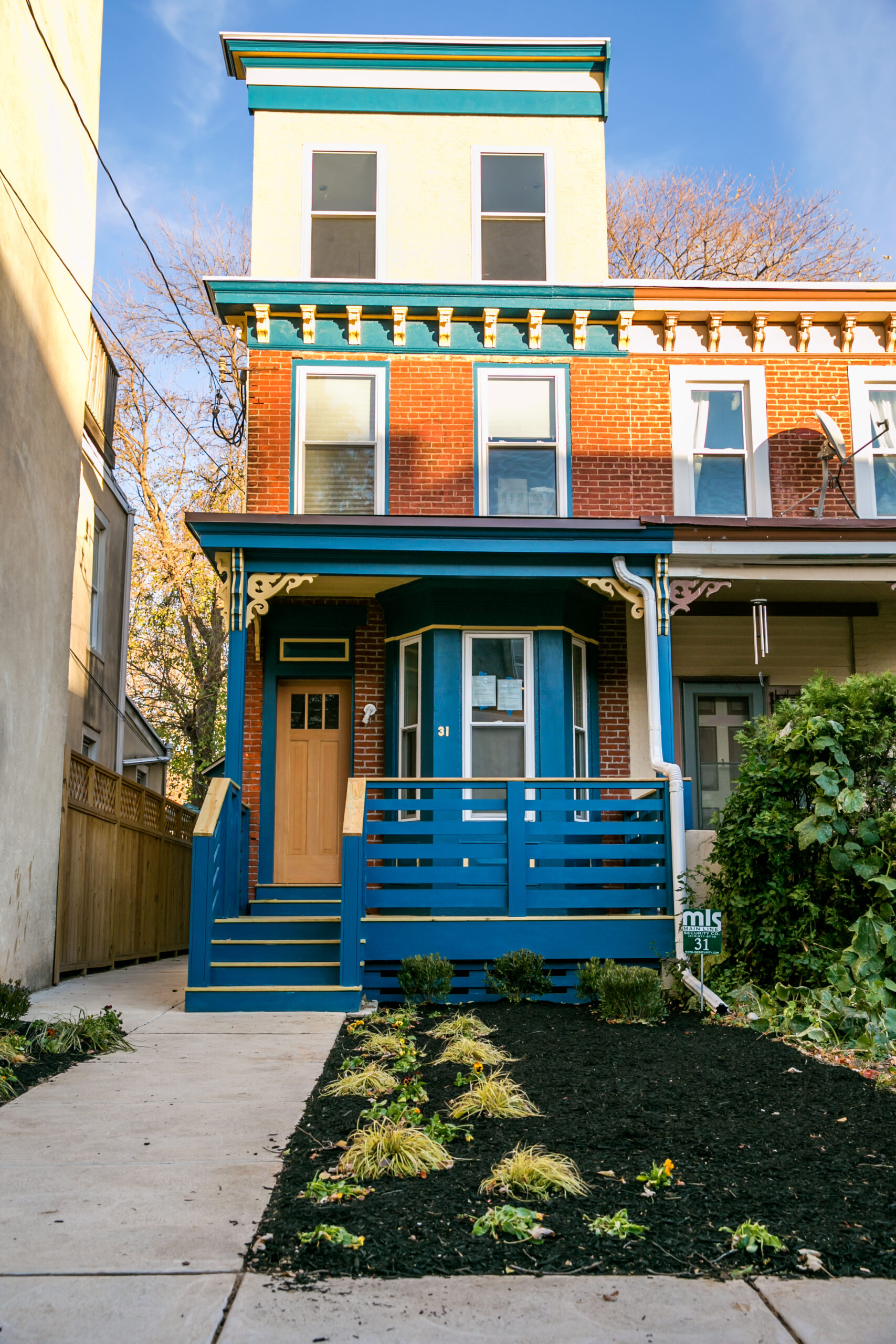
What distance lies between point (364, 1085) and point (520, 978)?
3376mm

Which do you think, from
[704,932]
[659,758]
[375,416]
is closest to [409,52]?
[375,416]

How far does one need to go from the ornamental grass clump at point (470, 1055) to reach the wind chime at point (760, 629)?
5573 millimetres

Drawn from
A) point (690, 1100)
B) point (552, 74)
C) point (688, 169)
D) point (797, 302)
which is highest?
point (688, 169)

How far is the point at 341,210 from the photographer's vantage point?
1274 centimetres

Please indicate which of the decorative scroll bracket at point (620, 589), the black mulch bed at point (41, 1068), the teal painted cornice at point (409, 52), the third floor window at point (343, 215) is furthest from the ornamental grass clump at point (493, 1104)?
the teal painted cornice at point (409, 52)

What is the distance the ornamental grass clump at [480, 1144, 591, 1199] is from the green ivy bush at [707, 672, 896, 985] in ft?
13.6

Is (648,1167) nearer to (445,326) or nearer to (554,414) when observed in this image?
(554,414)

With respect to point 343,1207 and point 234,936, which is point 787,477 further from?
point 343,1207

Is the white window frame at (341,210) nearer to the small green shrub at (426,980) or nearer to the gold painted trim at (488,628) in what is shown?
the gold painted trim at (488,628)

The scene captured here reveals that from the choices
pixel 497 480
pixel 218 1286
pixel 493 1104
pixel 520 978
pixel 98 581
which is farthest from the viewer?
pixel 98 581

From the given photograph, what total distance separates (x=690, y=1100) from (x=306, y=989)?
12.1ft

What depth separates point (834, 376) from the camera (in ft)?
40.7

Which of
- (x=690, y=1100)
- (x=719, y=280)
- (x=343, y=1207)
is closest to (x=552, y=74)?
(x=719, y=280)

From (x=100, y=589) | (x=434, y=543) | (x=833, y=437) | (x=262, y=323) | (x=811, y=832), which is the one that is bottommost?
(x=811, y=832)
